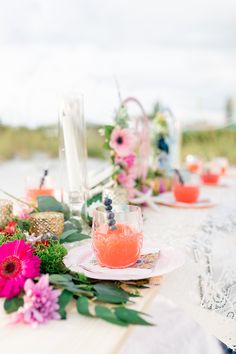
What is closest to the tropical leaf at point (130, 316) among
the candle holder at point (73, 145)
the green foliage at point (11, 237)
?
the green foliage at point (11, 237)

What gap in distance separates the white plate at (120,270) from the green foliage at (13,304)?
0.14 metres

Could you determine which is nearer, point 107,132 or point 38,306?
point 38,306

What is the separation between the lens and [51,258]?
870 mm

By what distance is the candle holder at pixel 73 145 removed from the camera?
54.1 inches

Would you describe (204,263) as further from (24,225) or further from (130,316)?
(130,316)

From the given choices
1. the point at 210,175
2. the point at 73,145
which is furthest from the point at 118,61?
the point at 73,145

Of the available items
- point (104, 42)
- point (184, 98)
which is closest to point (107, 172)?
point (184, 98)

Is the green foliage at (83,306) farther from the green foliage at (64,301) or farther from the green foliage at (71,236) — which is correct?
the green foliage at (71,236)

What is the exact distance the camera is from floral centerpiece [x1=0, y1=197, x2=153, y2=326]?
69 cm

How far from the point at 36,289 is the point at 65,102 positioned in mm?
766

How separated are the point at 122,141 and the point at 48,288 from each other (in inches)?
39.0

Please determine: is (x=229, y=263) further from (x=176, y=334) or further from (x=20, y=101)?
(x=20, y=101)

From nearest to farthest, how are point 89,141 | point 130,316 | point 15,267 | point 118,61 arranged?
point 130,316, point 15,267, point 89,141, point 118,61

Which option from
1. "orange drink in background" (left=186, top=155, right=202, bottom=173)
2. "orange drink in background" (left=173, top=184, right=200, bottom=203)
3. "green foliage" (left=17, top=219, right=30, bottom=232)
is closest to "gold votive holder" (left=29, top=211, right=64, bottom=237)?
"green foliage" (left=17, top=219, right=30, bottom=232)
